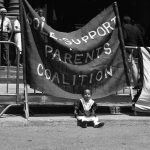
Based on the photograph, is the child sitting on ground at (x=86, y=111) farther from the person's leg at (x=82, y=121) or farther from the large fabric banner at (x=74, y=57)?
the large fabric banner at (x=74, y=57)

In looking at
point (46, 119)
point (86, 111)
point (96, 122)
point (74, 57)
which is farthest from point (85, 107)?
point (74, 57)

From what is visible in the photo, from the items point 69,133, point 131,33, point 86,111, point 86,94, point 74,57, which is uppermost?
point 131,33

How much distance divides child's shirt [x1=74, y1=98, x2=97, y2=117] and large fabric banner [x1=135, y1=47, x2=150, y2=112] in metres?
0.93

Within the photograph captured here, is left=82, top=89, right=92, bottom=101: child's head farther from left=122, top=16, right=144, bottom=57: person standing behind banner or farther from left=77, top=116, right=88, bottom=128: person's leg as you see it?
left=122, top=16, right=144, bottom=57: person standing behind banner

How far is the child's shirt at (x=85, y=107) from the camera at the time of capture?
31.3 ft

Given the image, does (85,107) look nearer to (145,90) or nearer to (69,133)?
(69,133)

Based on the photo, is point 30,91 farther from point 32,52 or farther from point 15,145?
point 15,145

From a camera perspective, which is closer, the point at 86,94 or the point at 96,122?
the point at 96,122

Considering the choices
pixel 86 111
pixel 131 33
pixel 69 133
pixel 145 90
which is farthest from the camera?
pixel 131 33

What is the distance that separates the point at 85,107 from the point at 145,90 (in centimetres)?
135

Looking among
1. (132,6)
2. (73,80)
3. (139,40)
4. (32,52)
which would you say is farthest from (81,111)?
(132,6)

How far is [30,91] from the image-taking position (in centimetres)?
1078

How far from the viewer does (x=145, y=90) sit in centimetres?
1021

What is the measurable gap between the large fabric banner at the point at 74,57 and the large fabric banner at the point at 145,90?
0.40 meters
